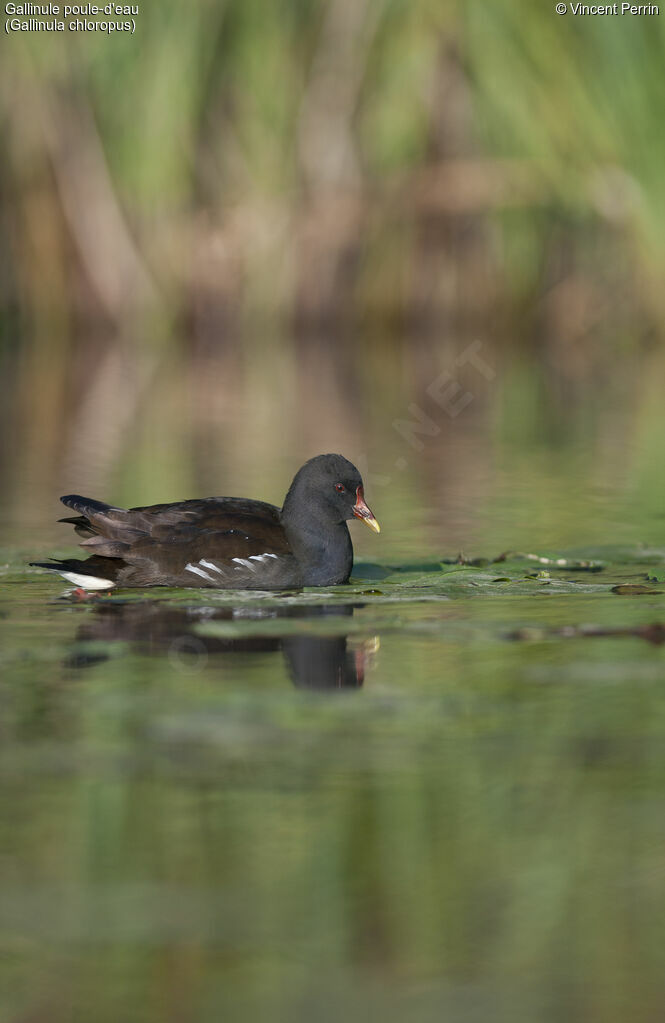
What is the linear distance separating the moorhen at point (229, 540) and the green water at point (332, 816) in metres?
0.46

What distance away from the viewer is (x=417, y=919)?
3686mm

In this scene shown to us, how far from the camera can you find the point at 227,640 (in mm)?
6461

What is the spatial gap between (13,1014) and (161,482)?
7806mm

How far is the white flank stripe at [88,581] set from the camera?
7.29 meters

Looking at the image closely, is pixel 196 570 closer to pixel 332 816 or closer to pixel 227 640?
pixel 227 640

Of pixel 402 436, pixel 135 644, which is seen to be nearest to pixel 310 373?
pixel 402 436

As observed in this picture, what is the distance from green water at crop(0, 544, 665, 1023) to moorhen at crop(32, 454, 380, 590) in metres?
0.46

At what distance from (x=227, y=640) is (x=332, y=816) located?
2.19m

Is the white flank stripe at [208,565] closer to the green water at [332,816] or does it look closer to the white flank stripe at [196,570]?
the white flank stripe at [196,570]

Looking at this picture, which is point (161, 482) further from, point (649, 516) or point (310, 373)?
point (310, 373)

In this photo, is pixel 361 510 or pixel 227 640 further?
pixel 361 510

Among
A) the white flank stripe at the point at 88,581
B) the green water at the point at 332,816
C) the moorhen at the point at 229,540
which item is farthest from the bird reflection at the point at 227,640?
the moorhen at the point at 229,540

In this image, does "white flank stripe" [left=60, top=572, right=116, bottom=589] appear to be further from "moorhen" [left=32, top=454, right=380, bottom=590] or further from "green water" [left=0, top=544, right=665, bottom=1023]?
"green water" [left=0, top=544, right=665, bottom=1023]

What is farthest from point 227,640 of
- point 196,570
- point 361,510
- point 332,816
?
point 332,816
